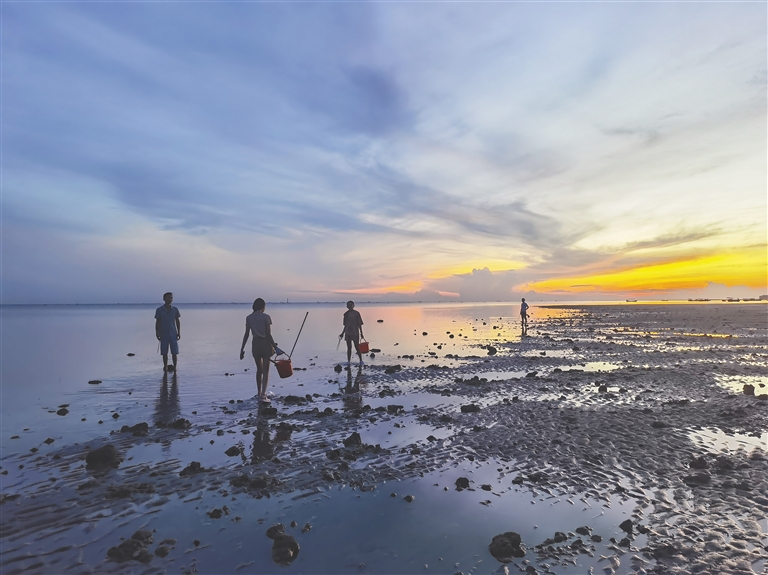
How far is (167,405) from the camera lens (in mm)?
14227

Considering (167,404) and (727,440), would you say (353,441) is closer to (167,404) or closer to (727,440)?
(167,404)

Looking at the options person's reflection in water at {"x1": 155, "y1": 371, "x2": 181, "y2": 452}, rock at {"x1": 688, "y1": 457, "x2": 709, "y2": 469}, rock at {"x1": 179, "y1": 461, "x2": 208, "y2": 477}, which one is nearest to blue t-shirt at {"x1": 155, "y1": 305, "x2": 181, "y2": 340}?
person's reflection in water at {"x1": 155, "y1": 371, "x2": 181, "y2": 452}

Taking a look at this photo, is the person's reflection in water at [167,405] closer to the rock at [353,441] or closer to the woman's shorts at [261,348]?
the woman's shorts at [261,348]

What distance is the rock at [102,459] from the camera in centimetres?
871

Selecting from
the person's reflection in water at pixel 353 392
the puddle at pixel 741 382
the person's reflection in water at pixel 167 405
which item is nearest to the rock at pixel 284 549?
the person's reflection in water at pixel 167 405

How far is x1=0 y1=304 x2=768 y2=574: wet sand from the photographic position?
562 cm

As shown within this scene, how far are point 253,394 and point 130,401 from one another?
13.9 feet

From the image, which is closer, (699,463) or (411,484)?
(411,484)

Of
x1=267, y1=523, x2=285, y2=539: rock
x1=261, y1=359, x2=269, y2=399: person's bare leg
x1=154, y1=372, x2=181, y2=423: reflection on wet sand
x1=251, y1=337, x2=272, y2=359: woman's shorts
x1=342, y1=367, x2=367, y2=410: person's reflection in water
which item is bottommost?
x1=342, y1=367, x2=367, y2=410: person's reflection in water

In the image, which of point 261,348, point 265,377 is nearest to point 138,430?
point 265,377

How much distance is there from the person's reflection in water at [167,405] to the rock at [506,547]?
25.5 feet

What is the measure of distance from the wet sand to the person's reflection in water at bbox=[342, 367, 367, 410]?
18 cm

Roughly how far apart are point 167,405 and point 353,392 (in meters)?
6.60

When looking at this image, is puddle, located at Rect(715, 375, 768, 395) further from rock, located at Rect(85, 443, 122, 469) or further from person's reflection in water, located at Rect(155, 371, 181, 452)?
rock, located at Rect(85, 443, 122, 469)
